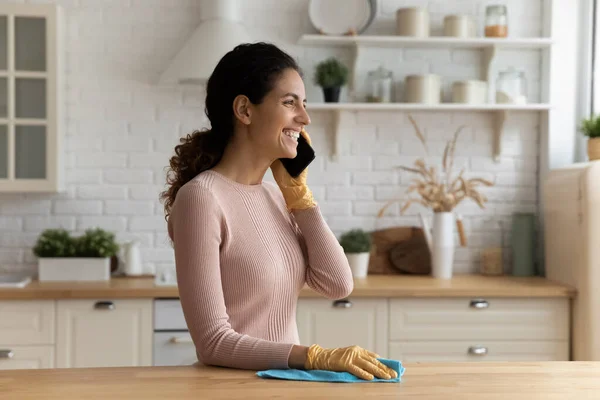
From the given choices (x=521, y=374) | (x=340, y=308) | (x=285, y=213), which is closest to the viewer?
(x=521, y=374)

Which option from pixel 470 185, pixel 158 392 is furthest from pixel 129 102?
pixel 158 392

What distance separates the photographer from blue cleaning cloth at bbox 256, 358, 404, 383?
1.75m

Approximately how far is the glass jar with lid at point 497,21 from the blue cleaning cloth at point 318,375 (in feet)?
9.05

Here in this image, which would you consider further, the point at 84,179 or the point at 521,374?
the point at 84,179

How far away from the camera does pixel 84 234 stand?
13.6ft

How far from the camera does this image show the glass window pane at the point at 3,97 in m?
3.90

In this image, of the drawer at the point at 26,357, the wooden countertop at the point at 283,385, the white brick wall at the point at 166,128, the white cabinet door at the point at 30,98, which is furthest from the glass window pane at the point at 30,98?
the wooden countertop at the point at 283,385

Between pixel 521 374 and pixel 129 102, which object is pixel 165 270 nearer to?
pixel 129 102

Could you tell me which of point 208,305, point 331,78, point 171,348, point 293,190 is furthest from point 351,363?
point 331,78

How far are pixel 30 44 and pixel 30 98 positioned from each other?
0.26 m

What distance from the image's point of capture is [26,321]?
11.9 feet

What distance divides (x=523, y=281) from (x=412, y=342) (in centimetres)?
69

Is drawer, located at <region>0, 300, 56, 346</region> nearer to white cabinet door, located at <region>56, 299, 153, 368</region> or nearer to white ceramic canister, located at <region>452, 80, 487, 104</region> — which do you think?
white cabinet door, located at <region>56, 299, 153, 368</region>

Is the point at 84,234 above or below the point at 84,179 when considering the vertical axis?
below
